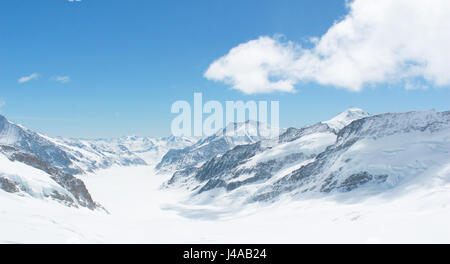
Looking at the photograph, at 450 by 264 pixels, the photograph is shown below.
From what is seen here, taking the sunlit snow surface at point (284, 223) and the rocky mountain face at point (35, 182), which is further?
the rocky mountain face at point (35, 182)

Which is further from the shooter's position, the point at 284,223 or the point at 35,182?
the point at 284,223

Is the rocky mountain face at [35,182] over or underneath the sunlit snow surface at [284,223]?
over

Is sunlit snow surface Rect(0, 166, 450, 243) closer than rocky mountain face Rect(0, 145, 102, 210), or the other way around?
sunlit snow surface Rect(0, 166, 450, 243)

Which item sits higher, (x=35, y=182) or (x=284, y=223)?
(x=35, y=182)

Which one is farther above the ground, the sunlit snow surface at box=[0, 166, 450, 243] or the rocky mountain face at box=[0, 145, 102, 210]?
the rocky mountain face at box=[0, 145, 102, 210]
